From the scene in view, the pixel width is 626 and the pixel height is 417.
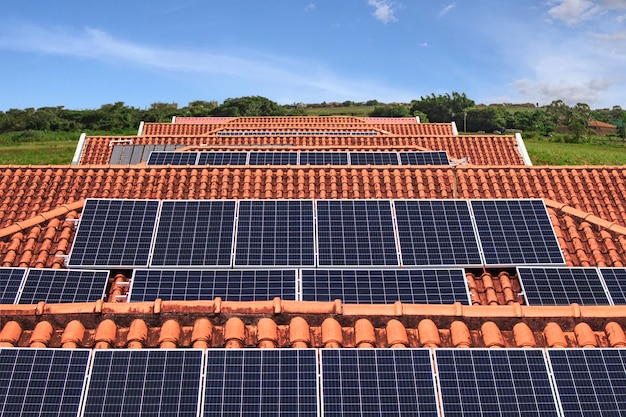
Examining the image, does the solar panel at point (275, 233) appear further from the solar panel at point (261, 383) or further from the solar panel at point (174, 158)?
the solar panel at point (174, 158)

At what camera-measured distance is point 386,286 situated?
934 cm

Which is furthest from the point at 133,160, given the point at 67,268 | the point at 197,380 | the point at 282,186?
the point at 197,380

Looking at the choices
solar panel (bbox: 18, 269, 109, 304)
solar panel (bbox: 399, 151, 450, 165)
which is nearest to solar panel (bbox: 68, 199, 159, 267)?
solar panel (bbox: 18, 269, 109, 304)

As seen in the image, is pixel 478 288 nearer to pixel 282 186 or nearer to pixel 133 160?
pixel 282 186

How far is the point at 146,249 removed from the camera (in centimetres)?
1005

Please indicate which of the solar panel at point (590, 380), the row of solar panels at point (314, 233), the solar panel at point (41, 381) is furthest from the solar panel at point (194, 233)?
the solar panel at point (590, 380)

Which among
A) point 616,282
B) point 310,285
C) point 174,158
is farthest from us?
point 174,158

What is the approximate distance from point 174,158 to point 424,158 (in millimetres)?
9194

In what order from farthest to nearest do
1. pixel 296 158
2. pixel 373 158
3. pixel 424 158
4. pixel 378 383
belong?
pixel 373 158 < pixel 296 158 < pixel 424 158 < pixel 378 383

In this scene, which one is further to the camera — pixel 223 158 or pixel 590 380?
pixel 223 158

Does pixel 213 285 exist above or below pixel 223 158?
below

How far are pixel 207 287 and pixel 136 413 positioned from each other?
3.58 metres

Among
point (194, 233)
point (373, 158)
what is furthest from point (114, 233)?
point (373, 158)

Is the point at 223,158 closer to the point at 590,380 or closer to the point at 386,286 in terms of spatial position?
the point at 386,286
